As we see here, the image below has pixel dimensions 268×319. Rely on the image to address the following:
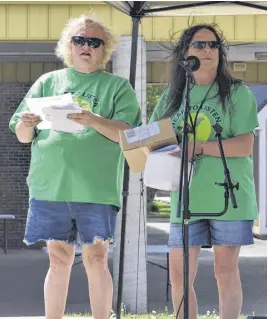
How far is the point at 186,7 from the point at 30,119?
1.73m

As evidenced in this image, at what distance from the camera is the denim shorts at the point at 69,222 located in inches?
167

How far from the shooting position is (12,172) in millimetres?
13289

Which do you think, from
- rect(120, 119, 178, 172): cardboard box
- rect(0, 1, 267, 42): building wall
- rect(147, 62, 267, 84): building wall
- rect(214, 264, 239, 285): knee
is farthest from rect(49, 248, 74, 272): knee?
rect(147, 62, 267, 84): building wall

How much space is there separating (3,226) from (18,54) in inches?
119

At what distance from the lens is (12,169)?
13.3 m

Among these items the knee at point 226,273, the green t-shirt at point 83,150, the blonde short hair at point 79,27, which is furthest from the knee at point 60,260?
the blonde short hair at point 79,27

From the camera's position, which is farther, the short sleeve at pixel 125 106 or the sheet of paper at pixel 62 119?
the short sleeve at pixel 125 106

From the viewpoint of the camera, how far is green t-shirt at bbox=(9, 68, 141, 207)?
4254mm

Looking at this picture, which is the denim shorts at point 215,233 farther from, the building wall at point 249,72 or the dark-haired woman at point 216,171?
the building wall at point 249,72

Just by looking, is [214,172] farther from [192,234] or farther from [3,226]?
[3,226]

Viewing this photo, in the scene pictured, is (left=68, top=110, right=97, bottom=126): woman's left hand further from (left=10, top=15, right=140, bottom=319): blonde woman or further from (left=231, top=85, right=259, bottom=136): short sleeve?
(left=231, top=85, right=259, bottom=136): short sleeve

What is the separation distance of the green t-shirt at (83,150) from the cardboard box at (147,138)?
25 centimetres

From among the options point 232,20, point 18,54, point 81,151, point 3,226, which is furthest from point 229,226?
point 3,226

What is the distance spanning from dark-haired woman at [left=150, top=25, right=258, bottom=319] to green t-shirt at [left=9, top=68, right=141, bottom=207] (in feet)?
1.08
